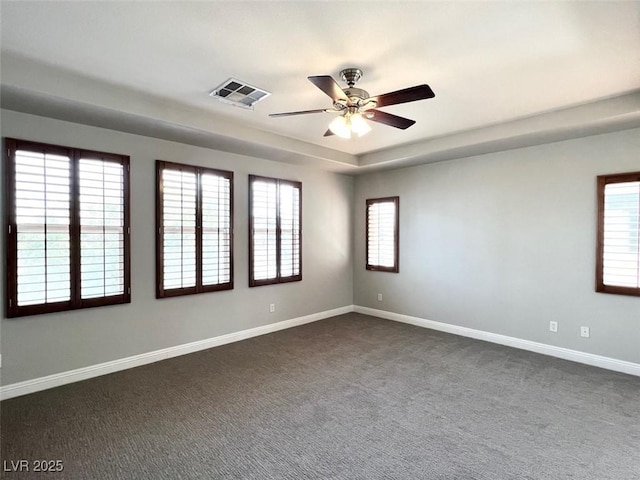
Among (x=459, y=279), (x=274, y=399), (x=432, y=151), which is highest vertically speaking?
(x=432, y=151)

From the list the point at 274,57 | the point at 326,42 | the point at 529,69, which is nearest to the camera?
the point at 326,42

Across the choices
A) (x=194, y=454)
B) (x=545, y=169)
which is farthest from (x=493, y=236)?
(x=194, y=454)

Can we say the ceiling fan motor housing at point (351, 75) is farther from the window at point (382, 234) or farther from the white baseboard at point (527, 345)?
the white baseboard at point (527, 345)

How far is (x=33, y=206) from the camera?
3217 mm

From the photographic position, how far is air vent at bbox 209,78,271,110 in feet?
10.0

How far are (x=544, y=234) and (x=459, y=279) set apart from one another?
130 centimetres

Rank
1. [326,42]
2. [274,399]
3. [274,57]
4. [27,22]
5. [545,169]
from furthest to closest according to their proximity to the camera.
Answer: [545,169], [274,399], [274,57], [326,42], [27,22]

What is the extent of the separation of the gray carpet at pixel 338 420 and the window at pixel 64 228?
964mm

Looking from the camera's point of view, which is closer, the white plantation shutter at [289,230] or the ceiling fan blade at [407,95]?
the ceiling fan blade at [407,95]

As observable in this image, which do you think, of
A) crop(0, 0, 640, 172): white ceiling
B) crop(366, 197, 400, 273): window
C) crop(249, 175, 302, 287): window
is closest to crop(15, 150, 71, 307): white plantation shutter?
crop(0, 0, 640, 172): white ceiling

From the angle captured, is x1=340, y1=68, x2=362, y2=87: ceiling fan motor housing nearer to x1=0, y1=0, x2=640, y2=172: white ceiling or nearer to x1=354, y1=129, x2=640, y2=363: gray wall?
x1=0, y1=0, x2=640, y2=172: white ceiling

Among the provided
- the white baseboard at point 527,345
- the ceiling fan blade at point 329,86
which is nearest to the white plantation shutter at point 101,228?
the ceiling fan blade at point 329,86

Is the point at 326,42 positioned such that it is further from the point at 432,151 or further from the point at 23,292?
the point at 23,292

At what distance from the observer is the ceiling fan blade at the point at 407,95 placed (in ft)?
7.82
